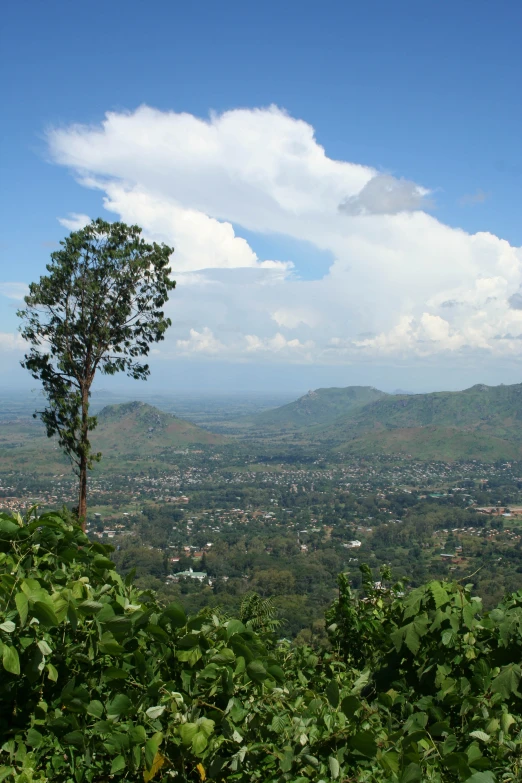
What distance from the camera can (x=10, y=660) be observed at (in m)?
1.62

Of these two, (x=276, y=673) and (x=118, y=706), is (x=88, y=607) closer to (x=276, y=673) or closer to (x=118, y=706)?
(x=118, y=706)

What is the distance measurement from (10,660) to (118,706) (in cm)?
42

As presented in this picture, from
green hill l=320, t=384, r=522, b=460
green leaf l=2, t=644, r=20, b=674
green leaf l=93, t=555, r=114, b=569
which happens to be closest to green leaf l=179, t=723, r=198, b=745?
green leaf l=2, t=644, r=20, b=674

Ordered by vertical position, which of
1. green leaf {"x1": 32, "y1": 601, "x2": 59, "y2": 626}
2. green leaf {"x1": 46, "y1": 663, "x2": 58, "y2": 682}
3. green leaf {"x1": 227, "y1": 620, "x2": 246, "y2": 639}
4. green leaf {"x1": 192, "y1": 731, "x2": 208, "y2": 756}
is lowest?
green leaf {"x1": 192, "y1": 731, "x2": 208, "y2": 756}

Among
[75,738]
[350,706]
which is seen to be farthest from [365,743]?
[75,738]

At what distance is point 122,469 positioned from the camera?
91.6m

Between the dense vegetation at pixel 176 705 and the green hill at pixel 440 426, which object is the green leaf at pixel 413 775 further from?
the green hill at pixel 440 426

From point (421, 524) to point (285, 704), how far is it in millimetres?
59494

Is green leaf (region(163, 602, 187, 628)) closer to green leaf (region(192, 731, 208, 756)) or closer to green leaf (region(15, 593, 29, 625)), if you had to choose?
green leaf (region(192, 731, 208, 756))

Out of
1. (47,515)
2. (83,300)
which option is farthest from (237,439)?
(47,515)

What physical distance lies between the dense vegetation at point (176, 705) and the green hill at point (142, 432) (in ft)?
365

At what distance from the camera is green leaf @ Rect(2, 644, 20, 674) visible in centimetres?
160

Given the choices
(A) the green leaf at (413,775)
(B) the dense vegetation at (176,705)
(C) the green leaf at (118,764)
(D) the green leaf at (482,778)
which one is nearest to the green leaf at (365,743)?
(B) the dense vegetation at (176,705)

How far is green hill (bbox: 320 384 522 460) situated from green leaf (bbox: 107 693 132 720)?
113 meters
